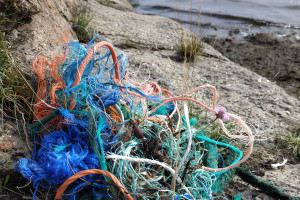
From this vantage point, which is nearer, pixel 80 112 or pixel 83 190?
pixel 83 190

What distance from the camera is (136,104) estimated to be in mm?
2244

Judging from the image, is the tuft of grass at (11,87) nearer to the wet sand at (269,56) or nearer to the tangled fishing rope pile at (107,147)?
the tangled fishing rope pile at (107,147)

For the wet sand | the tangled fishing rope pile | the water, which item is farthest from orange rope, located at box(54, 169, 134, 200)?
the water

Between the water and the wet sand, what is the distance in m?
0.59

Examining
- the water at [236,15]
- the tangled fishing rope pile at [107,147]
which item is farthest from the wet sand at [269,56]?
the tangled fishing rope pile at [107,147]

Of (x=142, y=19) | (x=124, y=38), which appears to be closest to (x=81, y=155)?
(x=124, y=38)

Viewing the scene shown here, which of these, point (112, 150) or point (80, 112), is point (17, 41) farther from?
point (112, 150)

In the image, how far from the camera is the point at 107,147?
1.85m

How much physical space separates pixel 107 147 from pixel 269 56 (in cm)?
541

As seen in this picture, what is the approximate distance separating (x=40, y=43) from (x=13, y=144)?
112 centimetres

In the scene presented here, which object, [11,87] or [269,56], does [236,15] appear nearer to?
[269,56]

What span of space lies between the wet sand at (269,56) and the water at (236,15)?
590mm

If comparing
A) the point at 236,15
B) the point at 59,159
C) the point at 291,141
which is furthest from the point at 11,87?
the point at 236,15

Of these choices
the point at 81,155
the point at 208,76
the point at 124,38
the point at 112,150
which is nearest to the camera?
the point at 81,155
